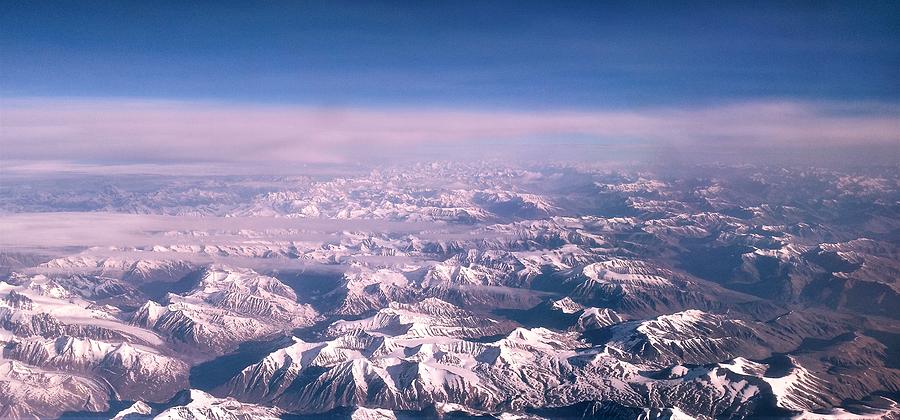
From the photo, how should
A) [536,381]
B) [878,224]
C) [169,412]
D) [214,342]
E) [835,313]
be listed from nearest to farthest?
[169,412] → [536,381] → [214,342] → [835,313] → [878,224]

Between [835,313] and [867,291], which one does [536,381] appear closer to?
[835,313]

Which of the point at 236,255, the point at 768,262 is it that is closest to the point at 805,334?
the point at 768,262

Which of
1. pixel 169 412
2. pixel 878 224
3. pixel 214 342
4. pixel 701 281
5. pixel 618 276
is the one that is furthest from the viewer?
pixel 878 224

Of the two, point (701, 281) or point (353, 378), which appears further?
point (701, 281)

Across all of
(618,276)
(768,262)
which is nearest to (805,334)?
(618,276)

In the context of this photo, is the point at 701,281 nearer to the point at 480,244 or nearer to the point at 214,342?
the point at 480,244

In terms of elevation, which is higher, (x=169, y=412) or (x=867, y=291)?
(x=169, y=412)

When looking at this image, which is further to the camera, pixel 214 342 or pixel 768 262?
pixel 768 262

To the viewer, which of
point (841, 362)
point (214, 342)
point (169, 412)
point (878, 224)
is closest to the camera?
point (169, 412)

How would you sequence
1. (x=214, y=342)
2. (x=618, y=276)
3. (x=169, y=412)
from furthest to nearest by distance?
1. (x=618, y=276)
2. (x=214, y=342)
3. (x=169, y=412)
